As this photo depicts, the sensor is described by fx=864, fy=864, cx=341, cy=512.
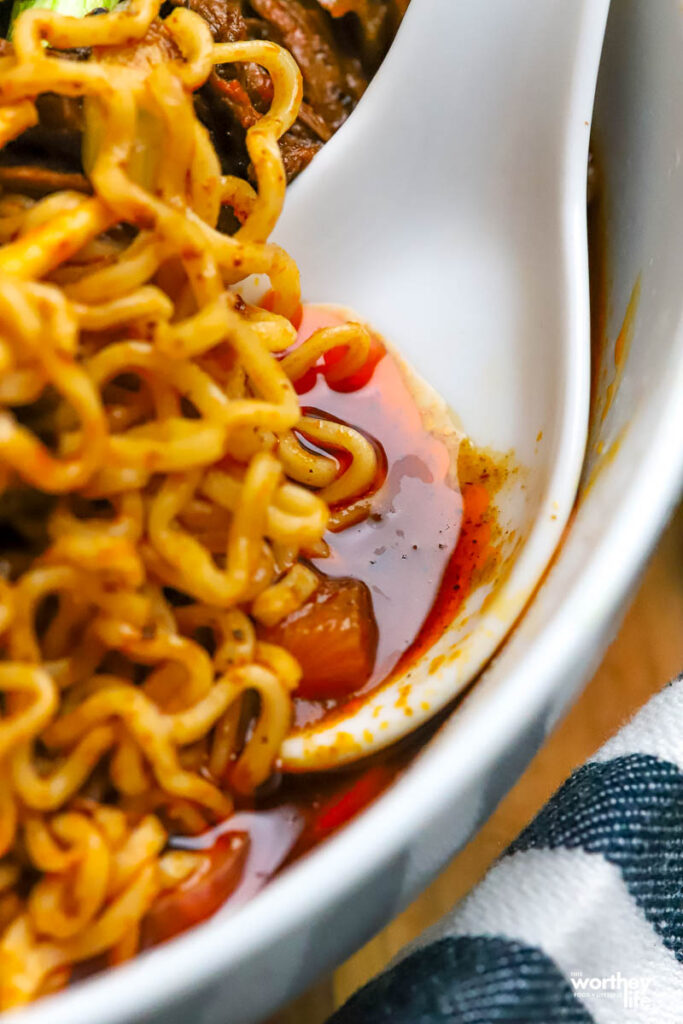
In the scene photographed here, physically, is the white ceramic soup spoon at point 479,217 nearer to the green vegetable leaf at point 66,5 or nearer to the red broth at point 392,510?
the red broth at point 392,510

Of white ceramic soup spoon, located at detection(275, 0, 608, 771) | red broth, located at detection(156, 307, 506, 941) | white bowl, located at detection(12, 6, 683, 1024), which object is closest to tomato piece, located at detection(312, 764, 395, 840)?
red broth, located at detection(156, 307, 506, 941)

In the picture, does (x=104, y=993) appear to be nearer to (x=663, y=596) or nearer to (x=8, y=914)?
(x=8, y=914)

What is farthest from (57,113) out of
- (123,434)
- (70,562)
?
(70,562)

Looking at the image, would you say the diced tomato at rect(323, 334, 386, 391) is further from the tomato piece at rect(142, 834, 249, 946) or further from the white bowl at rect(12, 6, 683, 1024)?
the tomato piece at rect(142, 834, 249, 946)

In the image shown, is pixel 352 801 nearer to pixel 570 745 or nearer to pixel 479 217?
pixel 570 745

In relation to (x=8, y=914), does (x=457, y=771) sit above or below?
above

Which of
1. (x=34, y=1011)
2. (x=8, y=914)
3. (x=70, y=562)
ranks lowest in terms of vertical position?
(x=8, y=914)

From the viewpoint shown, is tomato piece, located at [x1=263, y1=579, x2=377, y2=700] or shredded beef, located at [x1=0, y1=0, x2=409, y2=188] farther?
shredded beef, located at [x1=0, y1=0, x2=409, y2=188]
